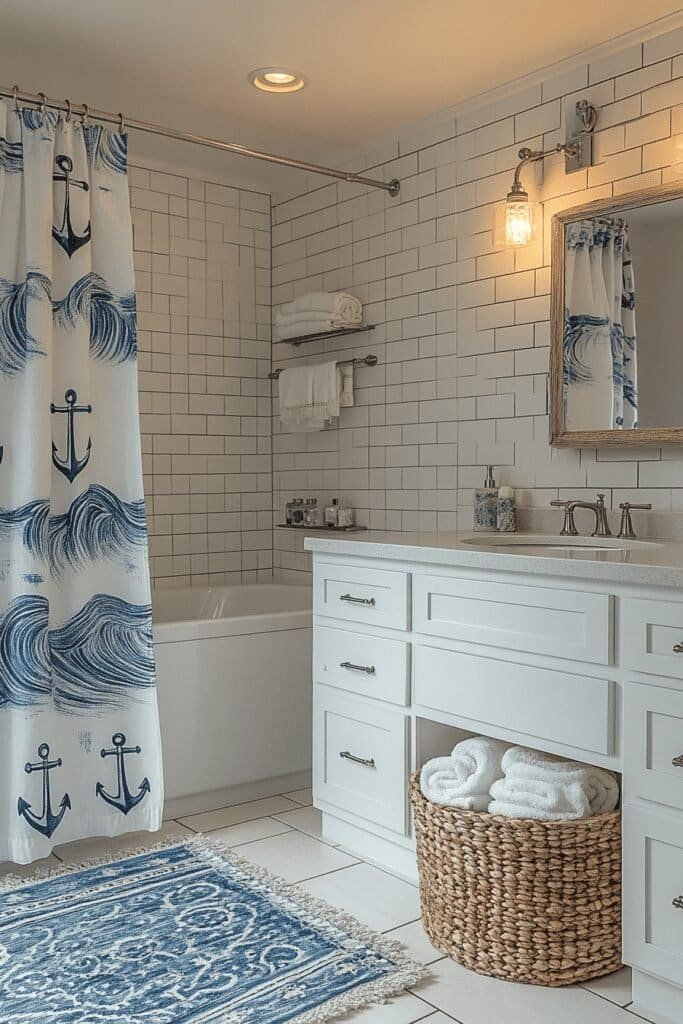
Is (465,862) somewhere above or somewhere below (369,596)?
below

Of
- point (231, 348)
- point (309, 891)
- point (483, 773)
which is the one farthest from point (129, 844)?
point (231, 348)

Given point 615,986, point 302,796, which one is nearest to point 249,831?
point 302,796

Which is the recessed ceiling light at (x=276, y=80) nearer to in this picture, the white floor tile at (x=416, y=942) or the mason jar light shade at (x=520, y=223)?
the mason jar light shade at (x=520, y=223)

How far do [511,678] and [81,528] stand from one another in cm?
131

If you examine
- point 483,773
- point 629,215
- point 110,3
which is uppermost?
point 110,3

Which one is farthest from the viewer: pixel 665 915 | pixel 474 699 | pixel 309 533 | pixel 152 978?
pixel 309 533

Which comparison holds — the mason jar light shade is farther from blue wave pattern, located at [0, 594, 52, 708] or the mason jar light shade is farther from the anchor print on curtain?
blue wave pattern, located at [0, 594, 52, 708]

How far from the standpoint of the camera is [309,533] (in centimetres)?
409

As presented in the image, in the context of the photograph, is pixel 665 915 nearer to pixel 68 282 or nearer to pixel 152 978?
pixel 152 978

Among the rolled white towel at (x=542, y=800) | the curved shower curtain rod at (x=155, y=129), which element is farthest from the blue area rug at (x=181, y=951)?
the curved shower curtain rod at (x=155, y=129)

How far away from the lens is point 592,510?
2881 millimetres

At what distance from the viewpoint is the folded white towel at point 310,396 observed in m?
3.71

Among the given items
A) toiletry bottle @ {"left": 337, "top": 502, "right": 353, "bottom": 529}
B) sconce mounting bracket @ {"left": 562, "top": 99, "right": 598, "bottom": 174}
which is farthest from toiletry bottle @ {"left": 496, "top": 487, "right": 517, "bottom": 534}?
sconce mounting bracket @ {"left": 562, "top": 99, "right": 598, "bottom": 174}

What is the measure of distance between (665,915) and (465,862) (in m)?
0.44
